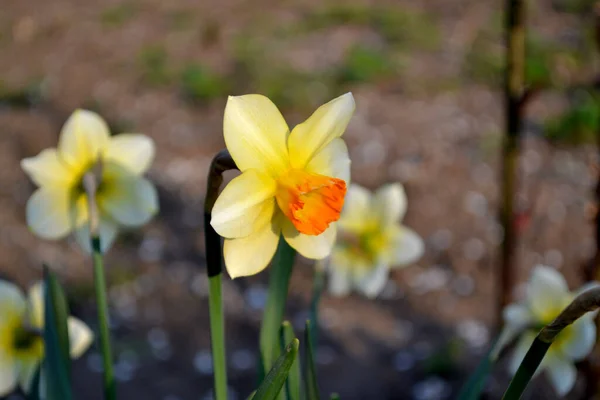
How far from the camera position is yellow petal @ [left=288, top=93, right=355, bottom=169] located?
2.38ft

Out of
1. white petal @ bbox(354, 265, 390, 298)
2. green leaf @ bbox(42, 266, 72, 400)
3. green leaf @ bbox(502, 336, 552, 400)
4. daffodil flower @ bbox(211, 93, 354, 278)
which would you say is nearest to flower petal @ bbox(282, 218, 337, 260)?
daffodil flower @ bbox(211, 93, 354, 278)

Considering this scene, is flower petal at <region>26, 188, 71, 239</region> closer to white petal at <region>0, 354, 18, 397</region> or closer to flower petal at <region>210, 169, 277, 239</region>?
white petal at <region>0, 354, 18, 397</region>

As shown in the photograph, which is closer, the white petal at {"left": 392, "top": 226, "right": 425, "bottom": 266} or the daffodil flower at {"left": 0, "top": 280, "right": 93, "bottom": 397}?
the daffodil flower at {"left": 0, "top": 280, "right": 93, "bottom": 397}

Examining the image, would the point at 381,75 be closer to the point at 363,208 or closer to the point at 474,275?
the point at 474,275

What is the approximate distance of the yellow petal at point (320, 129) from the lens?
726mm

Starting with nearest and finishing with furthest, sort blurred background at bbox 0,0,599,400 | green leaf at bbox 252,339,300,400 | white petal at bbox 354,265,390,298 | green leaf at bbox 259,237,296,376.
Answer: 1. green leaf at bbox 252,339,300,400
2. green leaf at bbox 259,237,296,376
3. white petal at bbox 354,265,390,298
4. blurred background at bbox 0,0,599,400

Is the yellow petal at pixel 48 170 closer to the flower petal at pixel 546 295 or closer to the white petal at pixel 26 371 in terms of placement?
the white petal at pixel 26 371

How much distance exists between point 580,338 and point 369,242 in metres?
0.38

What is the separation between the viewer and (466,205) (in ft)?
9.60

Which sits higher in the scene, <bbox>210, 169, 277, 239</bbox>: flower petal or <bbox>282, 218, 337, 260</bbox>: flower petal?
<bbox>210, 169, 277, 239</bbox>: flower petal

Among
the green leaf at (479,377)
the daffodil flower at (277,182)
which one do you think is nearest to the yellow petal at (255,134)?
the daffodil flower at (277,182)

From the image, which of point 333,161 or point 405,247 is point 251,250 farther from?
point 405,247

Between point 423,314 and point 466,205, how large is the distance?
63 centimetres

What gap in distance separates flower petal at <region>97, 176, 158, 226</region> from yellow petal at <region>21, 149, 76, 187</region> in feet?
0.17
